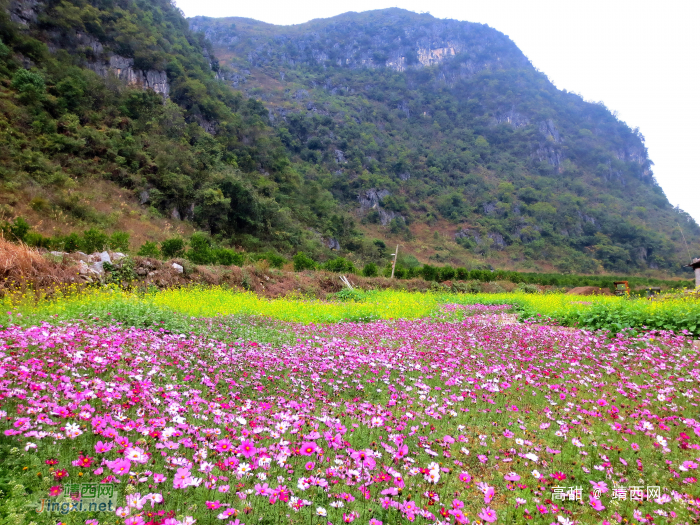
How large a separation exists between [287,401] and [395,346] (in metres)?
3.18

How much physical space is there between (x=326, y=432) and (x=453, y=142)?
107 meters

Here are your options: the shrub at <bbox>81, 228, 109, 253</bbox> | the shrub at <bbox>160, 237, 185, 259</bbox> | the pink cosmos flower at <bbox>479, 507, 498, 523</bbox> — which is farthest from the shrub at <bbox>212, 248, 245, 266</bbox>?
the pink cosmos flower at <bbox>479, 507, 498, 523</bbox>

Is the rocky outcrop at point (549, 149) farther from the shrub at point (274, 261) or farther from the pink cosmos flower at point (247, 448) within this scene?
the pink cosmos flower at point (247, 448)

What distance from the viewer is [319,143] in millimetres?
72500

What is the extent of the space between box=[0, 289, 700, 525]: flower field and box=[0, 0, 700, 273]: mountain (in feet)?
32.7

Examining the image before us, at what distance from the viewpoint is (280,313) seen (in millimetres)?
9109

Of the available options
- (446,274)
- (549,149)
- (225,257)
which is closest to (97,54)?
(225,257)

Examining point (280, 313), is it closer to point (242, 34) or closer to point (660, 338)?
point (660, 338)

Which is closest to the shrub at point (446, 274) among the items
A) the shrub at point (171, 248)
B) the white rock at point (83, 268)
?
the shrub at point (171, 248)

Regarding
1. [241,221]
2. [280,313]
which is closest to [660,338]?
[280,313]

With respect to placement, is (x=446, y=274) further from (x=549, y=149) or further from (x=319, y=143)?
(x=549, y=149)

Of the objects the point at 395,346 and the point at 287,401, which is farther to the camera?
the point at 395,346

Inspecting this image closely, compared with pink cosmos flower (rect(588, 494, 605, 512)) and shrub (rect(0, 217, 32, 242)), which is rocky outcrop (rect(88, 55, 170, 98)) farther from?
pink cosmos flower (rect(588, 494, 605, 512))

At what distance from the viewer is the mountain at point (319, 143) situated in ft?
77.7
